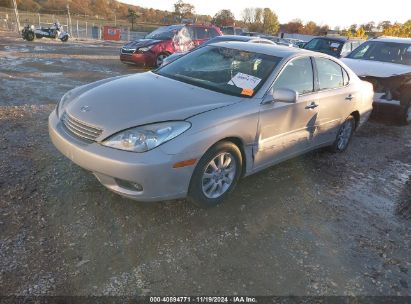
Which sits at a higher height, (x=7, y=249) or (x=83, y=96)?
(x=83, y=96)

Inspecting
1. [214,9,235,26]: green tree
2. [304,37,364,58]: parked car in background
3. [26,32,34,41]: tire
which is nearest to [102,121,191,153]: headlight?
[304,37,364,58]: parked car in background

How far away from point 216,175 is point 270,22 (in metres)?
73.3

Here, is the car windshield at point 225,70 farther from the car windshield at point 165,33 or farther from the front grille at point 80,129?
the car windshield at point 165,33

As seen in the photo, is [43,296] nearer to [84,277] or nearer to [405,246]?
[84,277]

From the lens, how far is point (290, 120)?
420 cm

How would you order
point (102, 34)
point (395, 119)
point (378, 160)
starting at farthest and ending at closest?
point (102, 34) → point (395, 119) → point (378, 160)

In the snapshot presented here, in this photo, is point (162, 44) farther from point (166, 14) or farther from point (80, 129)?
point (166, 14)

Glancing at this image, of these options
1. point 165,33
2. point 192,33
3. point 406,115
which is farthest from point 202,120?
point 192,33

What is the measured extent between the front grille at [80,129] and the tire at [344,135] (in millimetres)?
3727

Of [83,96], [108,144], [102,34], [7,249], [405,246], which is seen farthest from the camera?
[102,34]

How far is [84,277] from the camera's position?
263cm

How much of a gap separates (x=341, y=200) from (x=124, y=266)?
2652 mm

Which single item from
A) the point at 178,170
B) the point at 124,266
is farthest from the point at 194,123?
the point at 124,266

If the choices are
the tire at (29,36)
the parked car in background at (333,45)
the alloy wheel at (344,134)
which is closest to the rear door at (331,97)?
the alloy wheel at (344,134)
